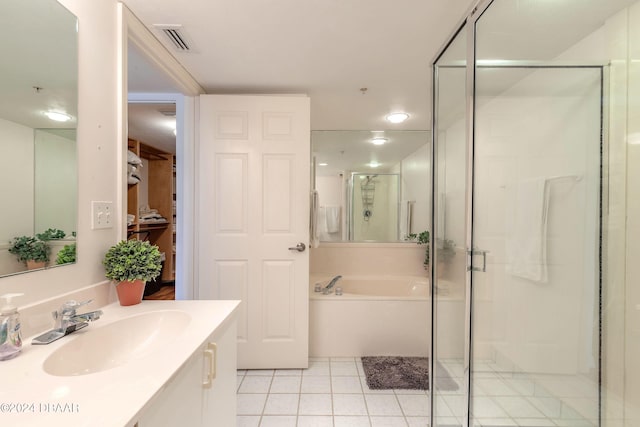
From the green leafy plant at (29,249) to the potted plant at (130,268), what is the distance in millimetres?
229

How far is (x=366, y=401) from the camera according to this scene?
1886 mm

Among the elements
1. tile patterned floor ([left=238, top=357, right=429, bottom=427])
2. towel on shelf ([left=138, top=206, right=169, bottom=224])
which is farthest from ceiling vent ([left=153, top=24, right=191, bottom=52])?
towel on shelf ([left=138, top=206, right=169, bottom=224])

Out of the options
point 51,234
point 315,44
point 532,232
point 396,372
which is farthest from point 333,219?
point 51,234

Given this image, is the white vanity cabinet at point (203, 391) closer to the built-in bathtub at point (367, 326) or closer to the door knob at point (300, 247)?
the door knob at point (300, 247)

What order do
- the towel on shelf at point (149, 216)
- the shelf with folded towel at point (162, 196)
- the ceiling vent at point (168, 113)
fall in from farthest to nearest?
the shelf with folded towel at point (162, 196), the towel on shelf at point (149, 216), the ceiling vent at point (168, 113)

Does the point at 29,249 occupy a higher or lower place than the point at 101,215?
lower

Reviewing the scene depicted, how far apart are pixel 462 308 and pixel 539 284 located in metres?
0.47

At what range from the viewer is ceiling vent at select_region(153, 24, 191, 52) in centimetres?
154

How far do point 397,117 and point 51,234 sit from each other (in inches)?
107

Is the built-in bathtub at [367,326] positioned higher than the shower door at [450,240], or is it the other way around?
the shower door at [450,240]

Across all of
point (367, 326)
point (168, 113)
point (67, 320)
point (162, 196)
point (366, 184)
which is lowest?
point (367, 326)

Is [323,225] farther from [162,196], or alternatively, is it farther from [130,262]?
[162,196]

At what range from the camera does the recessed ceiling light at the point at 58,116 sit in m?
1.01

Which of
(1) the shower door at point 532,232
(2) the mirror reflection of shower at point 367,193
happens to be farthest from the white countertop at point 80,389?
(2) the mirror reflection of shower at point 367,193
